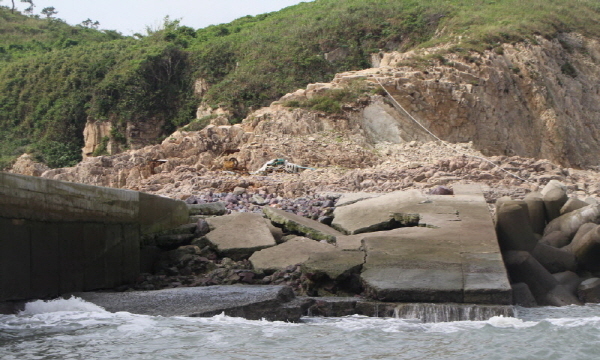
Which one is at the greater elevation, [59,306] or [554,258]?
[554,258]

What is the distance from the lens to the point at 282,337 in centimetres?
502

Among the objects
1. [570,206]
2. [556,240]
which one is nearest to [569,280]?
[556,240]

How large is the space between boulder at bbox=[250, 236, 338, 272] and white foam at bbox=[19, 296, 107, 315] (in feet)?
5.65

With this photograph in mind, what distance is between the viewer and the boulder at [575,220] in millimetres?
8469

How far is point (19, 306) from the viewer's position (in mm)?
5797

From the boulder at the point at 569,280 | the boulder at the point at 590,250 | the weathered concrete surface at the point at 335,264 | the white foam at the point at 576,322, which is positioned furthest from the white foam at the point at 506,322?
the boulder at the point at 590,250

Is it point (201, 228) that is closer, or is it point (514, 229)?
point (514, 229)

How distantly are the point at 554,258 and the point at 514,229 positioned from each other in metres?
0.57

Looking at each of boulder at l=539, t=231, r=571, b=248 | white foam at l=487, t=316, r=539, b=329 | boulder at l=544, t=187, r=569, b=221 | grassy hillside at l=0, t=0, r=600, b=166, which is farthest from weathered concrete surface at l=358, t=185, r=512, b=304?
grassy hillside at l=0, t=0, r=600, b=166

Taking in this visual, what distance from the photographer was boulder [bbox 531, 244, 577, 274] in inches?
306

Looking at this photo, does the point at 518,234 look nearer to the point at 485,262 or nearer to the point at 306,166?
the point at 485,262

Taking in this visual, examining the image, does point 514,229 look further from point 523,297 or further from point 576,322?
point 576,322

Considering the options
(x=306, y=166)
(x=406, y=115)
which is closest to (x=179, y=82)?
(x=406, y=115)

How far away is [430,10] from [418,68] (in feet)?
24.3
